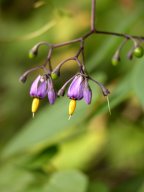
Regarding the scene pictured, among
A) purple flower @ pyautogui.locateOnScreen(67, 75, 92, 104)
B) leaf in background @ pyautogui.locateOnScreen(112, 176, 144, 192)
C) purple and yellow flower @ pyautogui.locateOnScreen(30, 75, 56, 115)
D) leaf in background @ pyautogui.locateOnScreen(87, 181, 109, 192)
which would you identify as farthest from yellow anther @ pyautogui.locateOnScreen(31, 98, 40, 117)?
leaf in background @ pyautogui.locateOnScreen(112, 176, 144, 192)

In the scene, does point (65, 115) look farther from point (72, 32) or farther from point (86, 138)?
point (72, 32)

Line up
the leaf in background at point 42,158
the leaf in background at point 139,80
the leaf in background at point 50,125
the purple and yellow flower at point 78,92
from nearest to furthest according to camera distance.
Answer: the purple and yellow flower at point 78,92 < the leaf in background at point 139,80 < the leaf in background at point 50,125 < the leaf in background at point 42,158

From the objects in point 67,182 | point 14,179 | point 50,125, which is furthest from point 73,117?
point 14,179

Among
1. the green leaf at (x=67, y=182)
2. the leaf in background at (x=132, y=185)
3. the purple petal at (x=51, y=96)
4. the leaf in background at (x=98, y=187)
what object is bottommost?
the leaf in background at (x=132, y=185)

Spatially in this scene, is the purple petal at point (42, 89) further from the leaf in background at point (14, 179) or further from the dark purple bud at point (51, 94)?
the leaf in background at point (14, 179)

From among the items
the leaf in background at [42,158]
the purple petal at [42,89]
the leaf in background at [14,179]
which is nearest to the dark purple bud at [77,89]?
the purple petal at [42,89]

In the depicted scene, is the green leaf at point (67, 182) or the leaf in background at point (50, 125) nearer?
the green leaf at point (67, 182)

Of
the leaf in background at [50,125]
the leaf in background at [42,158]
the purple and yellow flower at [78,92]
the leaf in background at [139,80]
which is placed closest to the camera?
the purple and yellow flower at [78,92]

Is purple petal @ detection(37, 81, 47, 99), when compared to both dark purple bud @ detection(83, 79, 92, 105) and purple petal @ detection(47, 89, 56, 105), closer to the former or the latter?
purple petal @ detection(47, 89, 56, 105)

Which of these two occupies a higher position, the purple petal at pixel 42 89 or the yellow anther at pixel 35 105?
the purple petal at pixel 42 89
